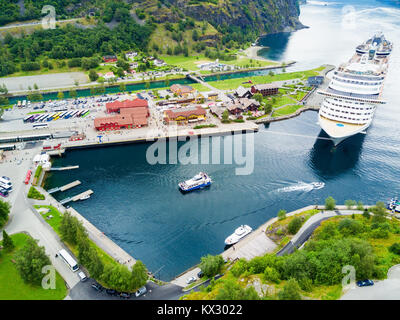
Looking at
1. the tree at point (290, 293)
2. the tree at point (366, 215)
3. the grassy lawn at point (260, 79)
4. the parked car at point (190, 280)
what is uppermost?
the grassy lawn at point (260, 79)

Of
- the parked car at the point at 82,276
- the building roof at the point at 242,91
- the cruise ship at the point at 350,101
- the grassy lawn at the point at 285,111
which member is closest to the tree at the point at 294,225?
the parked car at the point at 82,276

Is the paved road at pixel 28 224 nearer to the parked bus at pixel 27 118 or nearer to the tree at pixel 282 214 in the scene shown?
the parked bus at pixel 27 118

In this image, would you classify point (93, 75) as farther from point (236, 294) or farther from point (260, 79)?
point (236, 294)

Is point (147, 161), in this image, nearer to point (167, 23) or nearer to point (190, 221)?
point (190, 221)

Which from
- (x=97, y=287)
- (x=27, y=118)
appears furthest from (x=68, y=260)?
(x=27, y=118)

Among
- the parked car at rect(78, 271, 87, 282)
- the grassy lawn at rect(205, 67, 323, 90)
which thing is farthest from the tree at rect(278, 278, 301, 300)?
the grassy lawn at rect(205, 67, 323, 90)

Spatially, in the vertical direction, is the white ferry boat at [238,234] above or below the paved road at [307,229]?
below
